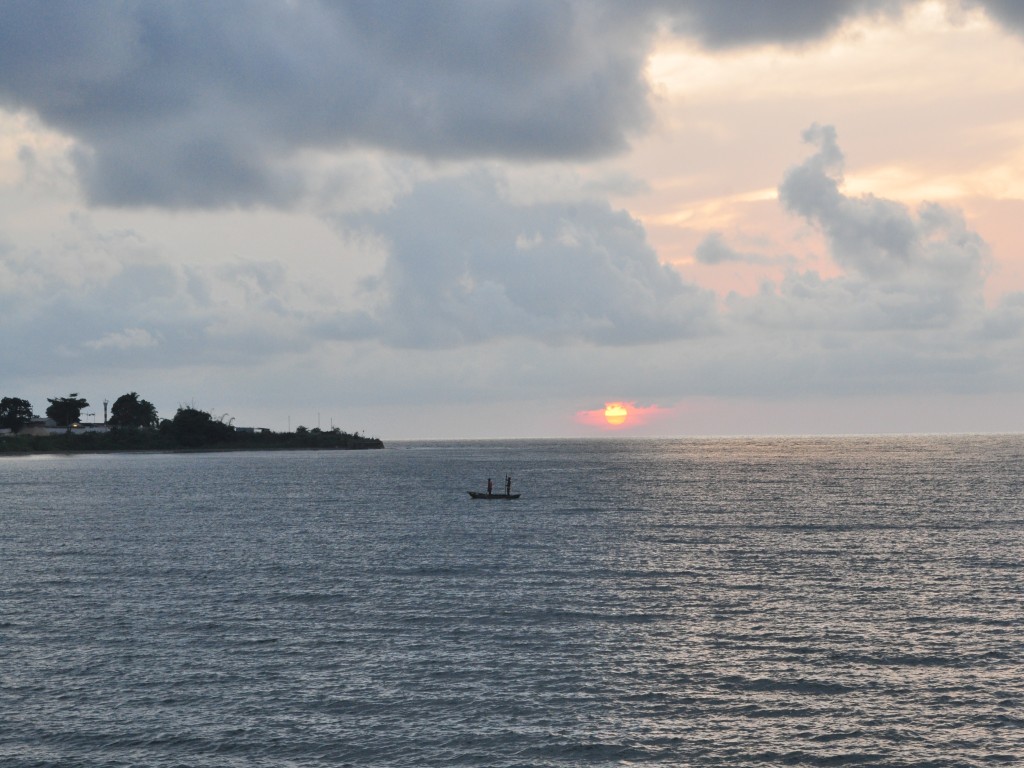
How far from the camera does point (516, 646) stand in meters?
48.5

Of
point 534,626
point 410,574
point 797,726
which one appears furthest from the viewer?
point 410,574

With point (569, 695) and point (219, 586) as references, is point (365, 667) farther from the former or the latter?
point (219, 586)

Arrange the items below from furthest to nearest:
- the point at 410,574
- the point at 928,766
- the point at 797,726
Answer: the point at 410,574, the point at 797,726, the point at 928,766

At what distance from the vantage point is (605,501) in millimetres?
137000

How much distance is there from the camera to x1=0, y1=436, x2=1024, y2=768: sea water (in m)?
35.8

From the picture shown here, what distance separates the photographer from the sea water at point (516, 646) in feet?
117

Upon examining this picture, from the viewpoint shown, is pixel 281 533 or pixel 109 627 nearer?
pixel 109 627

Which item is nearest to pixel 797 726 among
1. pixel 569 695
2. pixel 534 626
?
pixel 569 695

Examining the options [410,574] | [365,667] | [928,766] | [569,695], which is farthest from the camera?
[410,574]

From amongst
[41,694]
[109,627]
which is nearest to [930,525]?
[109,627]

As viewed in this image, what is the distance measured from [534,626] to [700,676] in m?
12.0

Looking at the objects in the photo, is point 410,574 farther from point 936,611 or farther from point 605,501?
point 605,501

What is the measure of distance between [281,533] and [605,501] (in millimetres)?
52241

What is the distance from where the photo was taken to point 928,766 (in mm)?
33375
